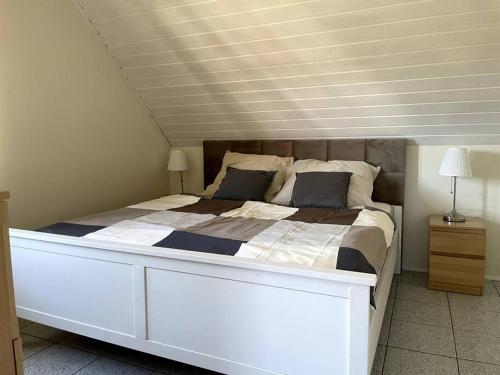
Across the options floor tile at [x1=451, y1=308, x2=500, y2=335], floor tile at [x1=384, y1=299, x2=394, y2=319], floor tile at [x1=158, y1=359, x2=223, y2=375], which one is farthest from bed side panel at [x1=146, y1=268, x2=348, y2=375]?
floor tile at [x1=451, y1=308, x2=500, y2=335]

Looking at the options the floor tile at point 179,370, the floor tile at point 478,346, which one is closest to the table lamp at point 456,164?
the floor tile at point 478,346

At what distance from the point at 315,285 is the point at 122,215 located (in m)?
1.47

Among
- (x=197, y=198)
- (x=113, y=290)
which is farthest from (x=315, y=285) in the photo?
(x=197, y=198)

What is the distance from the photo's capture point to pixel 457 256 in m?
2.65

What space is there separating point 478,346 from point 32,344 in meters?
2.42

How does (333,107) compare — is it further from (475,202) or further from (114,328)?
(114,328)

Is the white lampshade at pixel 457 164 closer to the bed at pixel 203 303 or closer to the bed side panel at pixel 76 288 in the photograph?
the bed at pixel 203 303

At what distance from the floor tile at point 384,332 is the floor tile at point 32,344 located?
1.83m

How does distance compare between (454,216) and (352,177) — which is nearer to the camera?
(454,216)

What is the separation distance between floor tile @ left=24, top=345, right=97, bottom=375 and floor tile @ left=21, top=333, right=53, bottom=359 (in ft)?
0.13

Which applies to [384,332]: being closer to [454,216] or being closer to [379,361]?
[379,361]

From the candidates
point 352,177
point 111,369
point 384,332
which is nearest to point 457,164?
point 352,177

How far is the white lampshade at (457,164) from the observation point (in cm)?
267

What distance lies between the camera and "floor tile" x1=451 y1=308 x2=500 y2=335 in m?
2.18
